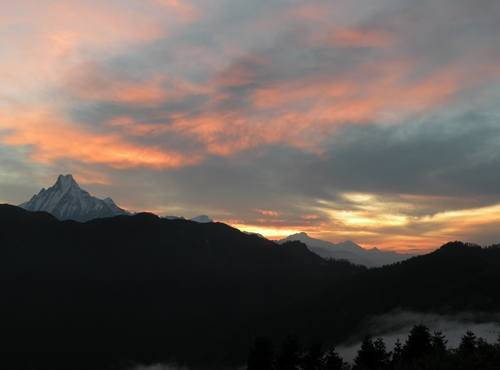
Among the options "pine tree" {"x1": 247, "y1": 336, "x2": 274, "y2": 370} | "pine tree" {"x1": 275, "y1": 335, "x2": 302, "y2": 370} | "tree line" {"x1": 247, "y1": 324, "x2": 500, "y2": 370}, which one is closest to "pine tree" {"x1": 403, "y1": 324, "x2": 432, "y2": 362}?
"tree line" {"x1": 247, "y1": 324, "x2": 500, "y2": 370}

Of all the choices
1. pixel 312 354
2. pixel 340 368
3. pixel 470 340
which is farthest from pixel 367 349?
pixel 470 340

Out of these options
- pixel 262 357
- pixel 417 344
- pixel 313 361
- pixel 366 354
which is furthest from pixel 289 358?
pixel 417 344

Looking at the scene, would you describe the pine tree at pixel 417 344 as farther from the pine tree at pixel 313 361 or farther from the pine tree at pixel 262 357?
the pine tree at pixel 262 357

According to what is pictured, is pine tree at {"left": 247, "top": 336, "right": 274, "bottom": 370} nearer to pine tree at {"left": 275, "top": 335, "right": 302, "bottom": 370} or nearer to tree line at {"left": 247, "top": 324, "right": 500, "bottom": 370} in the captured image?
tree line at {"left": 247, "top": 324, "right": 500, "bottom": 370}

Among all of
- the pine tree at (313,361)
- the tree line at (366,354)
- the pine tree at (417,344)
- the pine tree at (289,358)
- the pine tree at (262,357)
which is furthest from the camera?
the pine tree at (289,358)

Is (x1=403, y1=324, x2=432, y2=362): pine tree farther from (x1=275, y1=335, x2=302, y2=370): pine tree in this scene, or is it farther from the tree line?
(x1=275, y1=335, x2=302, y2=370): pine tree

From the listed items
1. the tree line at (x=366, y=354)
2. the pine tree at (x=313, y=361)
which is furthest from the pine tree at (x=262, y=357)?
the pine tree at (x=313, y=361)

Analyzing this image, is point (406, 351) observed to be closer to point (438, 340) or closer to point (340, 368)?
point (438, 340)

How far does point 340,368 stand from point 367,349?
8746 mm

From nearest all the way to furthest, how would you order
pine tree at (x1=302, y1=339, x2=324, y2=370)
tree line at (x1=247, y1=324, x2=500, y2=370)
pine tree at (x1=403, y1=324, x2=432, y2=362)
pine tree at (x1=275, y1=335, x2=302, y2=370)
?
tree line at (x1=247, y1=324, x2=500, y2=370)
pine tree at (x1=403, y1=324, x2=432, y2=362)
pine tree at (x1=302, y1=339, x2=324, y2=370)
pine tree at (x1=275, y1=335, x2=302, y2=370)

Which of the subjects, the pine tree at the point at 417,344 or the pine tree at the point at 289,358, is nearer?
the pine tree at the point at 417,344

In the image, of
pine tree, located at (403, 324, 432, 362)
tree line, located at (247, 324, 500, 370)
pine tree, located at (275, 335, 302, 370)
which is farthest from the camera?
pine tree, located at (275, 335, 302, 370)

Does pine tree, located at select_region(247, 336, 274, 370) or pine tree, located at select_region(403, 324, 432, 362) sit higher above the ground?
pine tree, located at select_region(403, 324, 432, 362)

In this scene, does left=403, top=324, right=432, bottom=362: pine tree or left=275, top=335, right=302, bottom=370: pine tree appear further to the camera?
left=275, top=335, right=302, bottom=370: pine tree
